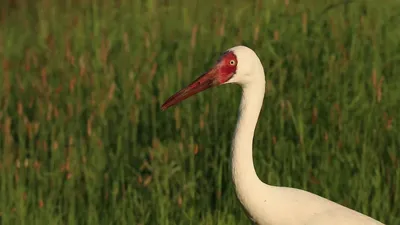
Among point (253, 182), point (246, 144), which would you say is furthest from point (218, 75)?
point (253, 182)

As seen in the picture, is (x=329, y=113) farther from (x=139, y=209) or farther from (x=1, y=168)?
(x=1, y=168)

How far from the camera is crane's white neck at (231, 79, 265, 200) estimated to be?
13.9ft

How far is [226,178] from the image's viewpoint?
5.38 m

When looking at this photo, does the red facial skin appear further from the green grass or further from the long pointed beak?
the green grass

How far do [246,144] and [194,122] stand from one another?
58.6 inches

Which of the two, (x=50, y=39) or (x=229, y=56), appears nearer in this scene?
(x=229, y=56)

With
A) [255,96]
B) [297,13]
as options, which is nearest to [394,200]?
[255,96]

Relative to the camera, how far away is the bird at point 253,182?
425 centimetres

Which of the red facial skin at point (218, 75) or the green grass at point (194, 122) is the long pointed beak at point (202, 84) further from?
the green grass at point (194, 122)

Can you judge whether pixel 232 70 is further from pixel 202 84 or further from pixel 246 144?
pixel 246 144

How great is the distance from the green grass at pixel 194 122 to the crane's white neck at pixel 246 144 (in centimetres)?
73

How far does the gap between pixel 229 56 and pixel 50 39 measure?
8.66 feet

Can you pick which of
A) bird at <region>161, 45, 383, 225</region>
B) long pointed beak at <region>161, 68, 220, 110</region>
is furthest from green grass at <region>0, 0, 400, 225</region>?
long pointed beak at <region>161, 68, 220, 110</region>

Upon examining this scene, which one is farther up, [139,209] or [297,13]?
[297,13]
